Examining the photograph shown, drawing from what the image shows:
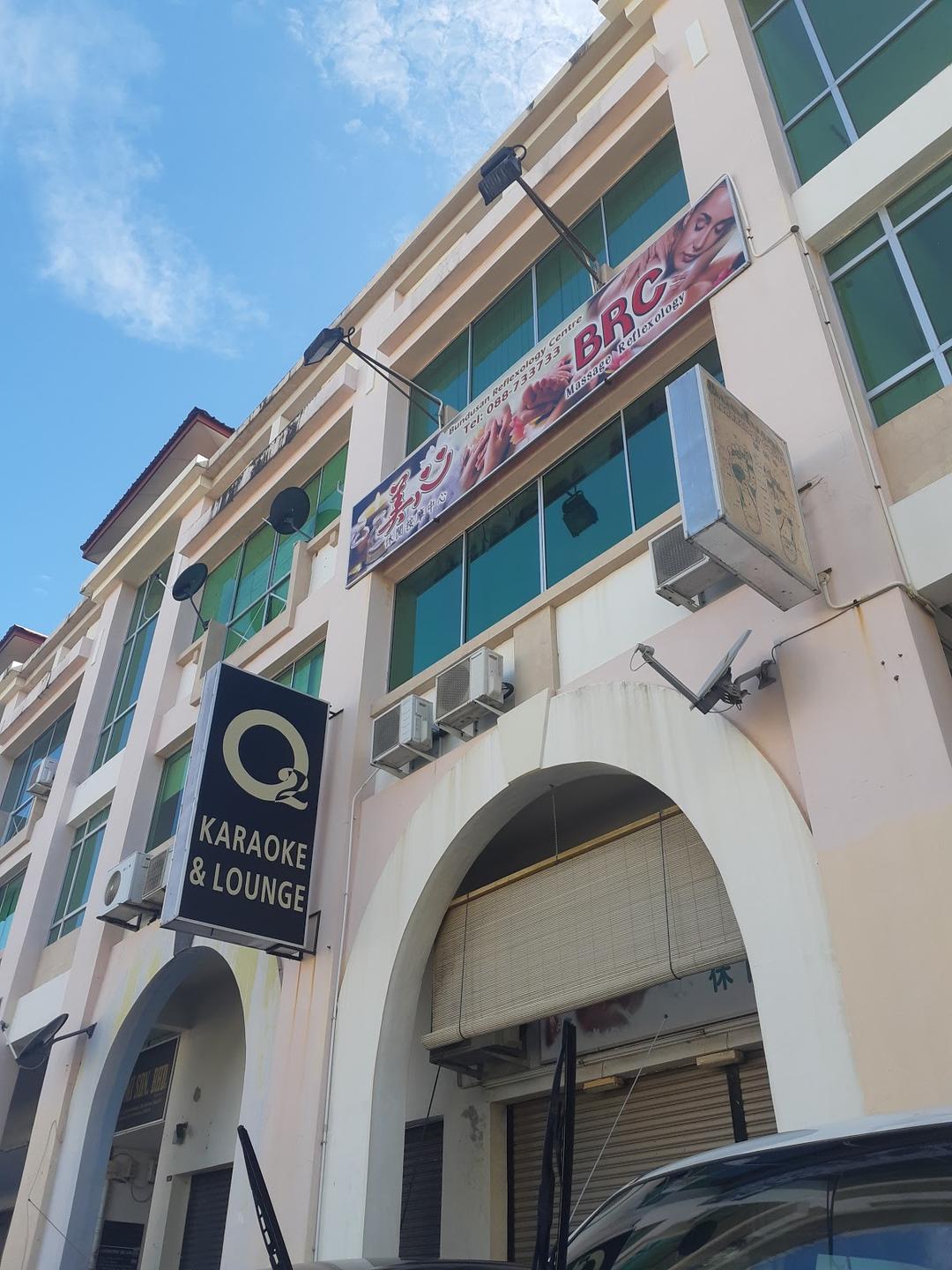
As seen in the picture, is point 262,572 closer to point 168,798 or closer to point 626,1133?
point 168,798

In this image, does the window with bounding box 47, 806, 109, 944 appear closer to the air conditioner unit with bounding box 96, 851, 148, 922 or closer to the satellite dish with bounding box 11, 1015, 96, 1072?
the satellite dish with bounding box 11, 1015, 96, 1072

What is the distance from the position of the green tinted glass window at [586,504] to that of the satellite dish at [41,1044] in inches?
336

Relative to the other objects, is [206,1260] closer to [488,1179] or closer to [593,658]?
[488,1179]

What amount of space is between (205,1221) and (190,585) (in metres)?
8.41

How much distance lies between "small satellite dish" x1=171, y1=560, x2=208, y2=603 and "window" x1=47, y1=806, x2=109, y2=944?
12.0ft

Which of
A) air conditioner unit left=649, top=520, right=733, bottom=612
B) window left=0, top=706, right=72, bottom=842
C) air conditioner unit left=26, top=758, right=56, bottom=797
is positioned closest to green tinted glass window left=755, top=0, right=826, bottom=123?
air conditioner unit left=649, top=520, right=733, bottom=612

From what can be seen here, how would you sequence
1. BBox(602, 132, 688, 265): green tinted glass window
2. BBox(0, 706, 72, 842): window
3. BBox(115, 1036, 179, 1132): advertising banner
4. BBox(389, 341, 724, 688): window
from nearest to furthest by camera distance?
BBox(389, 341, 724, 688): window → BBox(602, 132, 688, 265): green tinted glass window → BBox(115, 1036, 179, 1132): advertising banner → BBox(0, 706, 72, 842): window

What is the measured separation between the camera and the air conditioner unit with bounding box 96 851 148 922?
39.4 ft

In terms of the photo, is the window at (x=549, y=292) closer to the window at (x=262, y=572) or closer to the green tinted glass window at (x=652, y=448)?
the window at (x=262, y=572)

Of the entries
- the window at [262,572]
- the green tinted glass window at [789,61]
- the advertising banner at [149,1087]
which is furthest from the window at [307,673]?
the green tinted glass window at [789,61]

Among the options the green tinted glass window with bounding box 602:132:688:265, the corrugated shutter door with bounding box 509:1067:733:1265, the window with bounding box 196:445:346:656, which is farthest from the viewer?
the window with bounding box 196:445:346:656

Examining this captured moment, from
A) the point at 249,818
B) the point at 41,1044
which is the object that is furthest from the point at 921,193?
the point at 41,1044

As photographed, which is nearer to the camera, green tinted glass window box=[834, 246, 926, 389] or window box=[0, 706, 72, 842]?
green tinted glass window box=[834, 246, 926, 389]

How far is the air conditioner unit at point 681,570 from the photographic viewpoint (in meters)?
7.06
